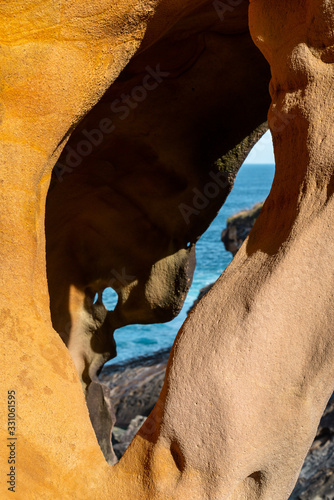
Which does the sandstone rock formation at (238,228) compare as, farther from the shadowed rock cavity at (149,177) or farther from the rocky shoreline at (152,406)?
the shadowed rock cavity at (149,177)

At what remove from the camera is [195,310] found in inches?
57.6

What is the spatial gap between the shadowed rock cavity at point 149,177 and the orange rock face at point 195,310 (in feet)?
2.58

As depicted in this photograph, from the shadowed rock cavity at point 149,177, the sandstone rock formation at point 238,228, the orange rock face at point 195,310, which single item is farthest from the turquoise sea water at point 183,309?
the orange rock face at point 195,310

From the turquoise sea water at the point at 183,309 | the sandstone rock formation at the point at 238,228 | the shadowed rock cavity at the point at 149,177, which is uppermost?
the shadowed rock cavity at the point at 149,177

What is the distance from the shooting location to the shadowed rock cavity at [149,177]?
2311 millimetres

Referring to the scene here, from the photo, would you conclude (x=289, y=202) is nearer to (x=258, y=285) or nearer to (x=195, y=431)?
Result: (x=258, y=285)

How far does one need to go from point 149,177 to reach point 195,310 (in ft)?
3.98

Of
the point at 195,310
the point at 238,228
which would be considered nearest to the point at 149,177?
the point at 195,310

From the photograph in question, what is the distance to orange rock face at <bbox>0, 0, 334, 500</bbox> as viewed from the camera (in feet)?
4.30

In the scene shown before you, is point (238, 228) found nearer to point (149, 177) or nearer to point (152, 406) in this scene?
point (152, 406)

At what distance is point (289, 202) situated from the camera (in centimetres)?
141

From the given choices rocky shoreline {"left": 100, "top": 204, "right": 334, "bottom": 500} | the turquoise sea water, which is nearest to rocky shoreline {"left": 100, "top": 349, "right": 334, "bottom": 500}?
rocky shoreline {"left": 100, "top": 204, "right": 334, "bottom": 500}

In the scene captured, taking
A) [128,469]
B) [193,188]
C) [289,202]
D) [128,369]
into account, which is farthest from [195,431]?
[128,369]

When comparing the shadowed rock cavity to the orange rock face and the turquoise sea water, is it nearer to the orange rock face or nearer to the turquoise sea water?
the orange rock face
